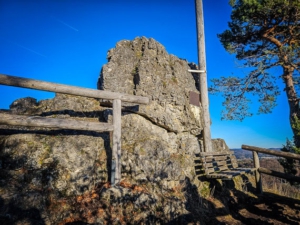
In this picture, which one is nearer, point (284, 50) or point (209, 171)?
point (209, 171)

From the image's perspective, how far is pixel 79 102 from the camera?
21.3 ft

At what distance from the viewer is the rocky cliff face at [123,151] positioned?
3947 mm

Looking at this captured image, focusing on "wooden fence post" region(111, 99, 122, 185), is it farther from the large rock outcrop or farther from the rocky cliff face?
the large rock outcrop

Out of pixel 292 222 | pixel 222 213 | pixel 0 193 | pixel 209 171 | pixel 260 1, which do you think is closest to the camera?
pixel 0 193

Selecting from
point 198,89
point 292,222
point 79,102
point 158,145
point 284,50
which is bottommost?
point 292,222

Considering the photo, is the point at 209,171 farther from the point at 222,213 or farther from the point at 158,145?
the point at 158,145

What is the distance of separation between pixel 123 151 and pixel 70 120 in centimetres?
178

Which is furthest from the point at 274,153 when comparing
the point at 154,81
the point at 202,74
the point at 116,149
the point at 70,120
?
the point at 70,120

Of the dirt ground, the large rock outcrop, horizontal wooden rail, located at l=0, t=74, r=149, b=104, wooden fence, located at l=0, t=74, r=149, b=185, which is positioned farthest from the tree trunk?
horizontal wooden rail, located at l=0, t=74, r=149, b=104

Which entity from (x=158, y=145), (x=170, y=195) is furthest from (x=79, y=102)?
(x=170, y=195)

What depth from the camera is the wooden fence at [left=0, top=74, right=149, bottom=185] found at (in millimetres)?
3974

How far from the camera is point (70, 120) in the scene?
4.52 metres

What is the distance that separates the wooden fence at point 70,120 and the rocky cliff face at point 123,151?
514 mm

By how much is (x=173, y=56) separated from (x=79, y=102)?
15.8 feet
